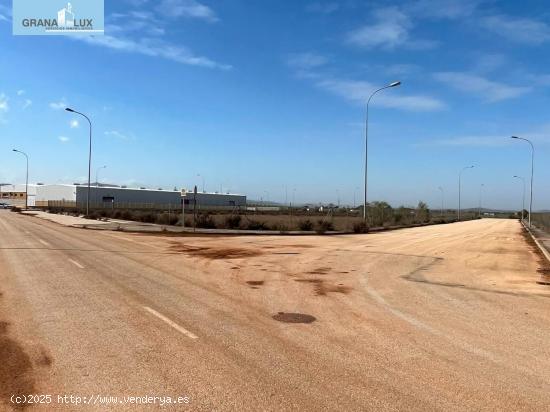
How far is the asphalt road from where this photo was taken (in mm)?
5020

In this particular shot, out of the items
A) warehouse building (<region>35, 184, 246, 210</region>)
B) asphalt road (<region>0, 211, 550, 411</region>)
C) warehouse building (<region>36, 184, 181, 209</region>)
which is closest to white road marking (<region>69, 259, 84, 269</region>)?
asphalt road (<region>0, 211, 550, 411</region>)

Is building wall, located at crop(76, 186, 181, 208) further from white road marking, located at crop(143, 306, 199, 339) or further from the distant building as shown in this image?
white road marking, located at crop(143, 306, 199, 339)

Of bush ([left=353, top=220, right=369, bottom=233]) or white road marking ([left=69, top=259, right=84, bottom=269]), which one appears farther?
bush ([left=353, top=220, right=369, bottom=233])

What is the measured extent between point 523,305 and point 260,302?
534cm

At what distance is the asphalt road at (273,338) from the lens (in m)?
5.02

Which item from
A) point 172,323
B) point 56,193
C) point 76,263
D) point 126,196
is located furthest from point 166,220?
point 56,193

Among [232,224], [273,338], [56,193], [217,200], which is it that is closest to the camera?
[273,338]

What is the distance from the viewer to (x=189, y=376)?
17.7 ft

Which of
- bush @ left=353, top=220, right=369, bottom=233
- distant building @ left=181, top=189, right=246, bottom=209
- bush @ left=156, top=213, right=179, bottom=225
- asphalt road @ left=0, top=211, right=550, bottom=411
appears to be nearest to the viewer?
asphalt road @ left=0, top=211, right=550, bottom=411

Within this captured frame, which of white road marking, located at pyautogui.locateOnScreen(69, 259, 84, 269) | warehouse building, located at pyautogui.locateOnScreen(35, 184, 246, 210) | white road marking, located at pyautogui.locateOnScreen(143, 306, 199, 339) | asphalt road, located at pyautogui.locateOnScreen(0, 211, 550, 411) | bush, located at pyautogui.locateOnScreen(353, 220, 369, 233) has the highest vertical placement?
warehouse building, located at pyautogui.locateOnScreen(35, 184, 246, 210)

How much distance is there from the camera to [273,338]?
7008 mm

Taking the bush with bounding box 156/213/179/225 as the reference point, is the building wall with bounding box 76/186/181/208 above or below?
above

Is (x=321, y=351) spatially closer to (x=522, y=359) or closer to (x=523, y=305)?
(x=522, y=359)

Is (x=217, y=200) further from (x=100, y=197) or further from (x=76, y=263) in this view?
(x=76, y=263)
